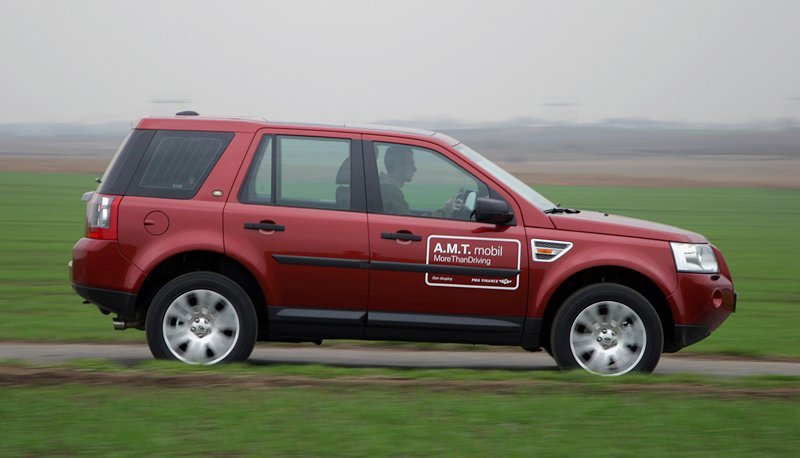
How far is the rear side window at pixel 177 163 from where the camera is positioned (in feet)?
26.1

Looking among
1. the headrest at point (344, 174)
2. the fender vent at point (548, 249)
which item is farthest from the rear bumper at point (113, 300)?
the fender vent at point (548, 249)

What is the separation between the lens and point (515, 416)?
20.5ft

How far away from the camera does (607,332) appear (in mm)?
7910

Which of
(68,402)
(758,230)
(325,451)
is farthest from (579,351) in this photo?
(758,230)

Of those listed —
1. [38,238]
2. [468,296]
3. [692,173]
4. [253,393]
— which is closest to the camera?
[253,393]

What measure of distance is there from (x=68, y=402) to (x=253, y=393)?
3.45 ft

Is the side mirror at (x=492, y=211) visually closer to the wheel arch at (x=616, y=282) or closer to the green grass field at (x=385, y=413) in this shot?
the wheel arch at (x=616, y=282)

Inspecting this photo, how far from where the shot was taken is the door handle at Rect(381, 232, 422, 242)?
7.74 metres

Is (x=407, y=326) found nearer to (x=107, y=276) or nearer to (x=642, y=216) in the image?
(x=107, y=276)

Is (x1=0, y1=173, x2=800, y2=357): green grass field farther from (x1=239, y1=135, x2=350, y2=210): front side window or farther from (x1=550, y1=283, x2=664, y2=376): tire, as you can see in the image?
(x1=239, y1=135, x2=350, y2=210): front side window

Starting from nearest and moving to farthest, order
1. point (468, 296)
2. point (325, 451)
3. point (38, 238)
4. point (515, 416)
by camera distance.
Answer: point (325, 451), point (515, 416), point (468, 296), point (38, 238)

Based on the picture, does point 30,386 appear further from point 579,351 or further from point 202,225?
point 579,351

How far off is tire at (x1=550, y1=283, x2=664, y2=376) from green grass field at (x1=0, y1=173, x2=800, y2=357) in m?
2.42

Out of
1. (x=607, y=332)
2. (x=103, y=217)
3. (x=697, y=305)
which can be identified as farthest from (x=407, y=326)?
(x=103, y=217)
